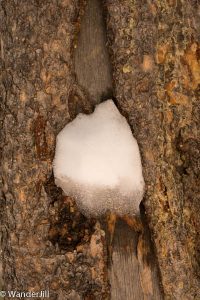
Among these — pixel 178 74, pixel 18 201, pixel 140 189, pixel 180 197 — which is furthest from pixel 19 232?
pixel 178 74

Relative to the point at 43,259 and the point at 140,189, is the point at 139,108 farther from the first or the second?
the point at 43,259

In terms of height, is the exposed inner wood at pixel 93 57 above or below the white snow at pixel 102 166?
above

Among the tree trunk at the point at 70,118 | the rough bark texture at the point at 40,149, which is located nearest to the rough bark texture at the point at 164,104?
the tree trunk at the point at 70,118

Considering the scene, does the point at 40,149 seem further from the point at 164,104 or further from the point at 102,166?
the point at 164,104

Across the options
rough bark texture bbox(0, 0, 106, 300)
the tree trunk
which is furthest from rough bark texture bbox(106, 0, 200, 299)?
rough bark texture bbox(0, 0, 106, 300)

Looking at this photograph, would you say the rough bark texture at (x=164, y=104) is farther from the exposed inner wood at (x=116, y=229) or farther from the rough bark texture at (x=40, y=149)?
the rough bark texture at (x=40, y=149)

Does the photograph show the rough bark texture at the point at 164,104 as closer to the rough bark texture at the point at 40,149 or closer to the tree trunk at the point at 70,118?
the tree trunk at the point at 70,118
